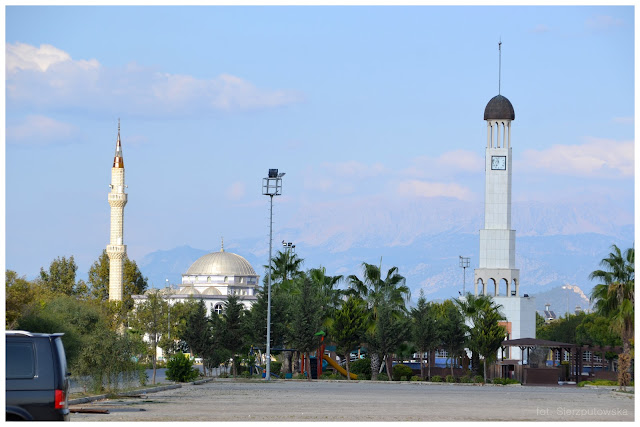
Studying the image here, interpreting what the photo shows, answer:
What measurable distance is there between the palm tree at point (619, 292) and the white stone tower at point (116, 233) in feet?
184

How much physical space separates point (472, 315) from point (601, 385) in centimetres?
963

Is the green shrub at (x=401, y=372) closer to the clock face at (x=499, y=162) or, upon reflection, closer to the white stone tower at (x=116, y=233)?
the clock face at (x=499, y=162)

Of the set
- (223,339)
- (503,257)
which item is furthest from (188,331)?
(503,257)

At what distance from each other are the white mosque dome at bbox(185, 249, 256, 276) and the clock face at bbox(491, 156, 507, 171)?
51.5 meters

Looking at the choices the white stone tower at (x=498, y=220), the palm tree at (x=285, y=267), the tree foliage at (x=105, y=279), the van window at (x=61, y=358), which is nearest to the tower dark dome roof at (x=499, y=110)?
the white stone tower at (x=498, y=220)

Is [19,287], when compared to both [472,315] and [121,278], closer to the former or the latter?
[472,315]

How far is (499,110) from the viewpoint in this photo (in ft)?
275

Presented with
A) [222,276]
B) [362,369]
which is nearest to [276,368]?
[362,369]

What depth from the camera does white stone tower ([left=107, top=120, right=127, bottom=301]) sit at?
98.1 metres

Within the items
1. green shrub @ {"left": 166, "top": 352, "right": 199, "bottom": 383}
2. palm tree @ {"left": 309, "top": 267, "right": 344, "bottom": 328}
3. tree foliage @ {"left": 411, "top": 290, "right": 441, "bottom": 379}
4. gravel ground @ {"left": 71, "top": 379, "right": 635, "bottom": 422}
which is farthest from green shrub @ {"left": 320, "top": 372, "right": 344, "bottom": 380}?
gravel ground @ {"left": 71, "top": 379, "right": 635, "bottom": 422}

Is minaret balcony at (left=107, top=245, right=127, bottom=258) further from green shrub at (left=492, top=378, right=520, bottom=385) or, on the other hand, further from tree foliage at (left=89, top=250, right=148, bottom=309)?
green shrub at (left=492, top=378, right=520, bottom=385)

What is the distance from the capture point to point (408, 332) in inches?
2192

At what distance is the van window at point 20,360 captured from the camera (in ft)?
51.5

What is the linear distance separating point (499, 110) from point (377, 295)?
102ft
